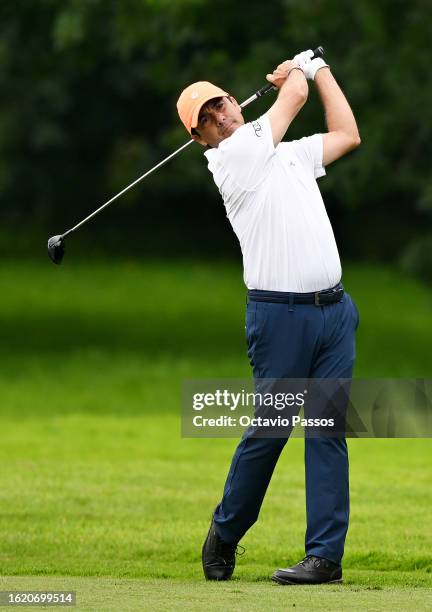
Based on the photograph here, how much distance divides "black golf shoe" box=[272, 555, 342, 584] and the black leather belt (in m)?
1.08

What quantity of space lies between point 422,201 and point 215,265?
23.9m

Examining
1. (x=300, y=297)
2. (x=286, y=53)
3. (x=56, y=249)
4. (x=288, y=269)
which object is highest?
(x=286, y=53)

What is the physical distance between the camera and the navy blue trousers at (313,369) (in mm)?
6512

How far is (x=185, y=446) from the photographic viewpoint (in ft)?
43.6

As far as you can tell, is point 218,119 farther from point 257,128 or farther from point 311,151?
point 311,151

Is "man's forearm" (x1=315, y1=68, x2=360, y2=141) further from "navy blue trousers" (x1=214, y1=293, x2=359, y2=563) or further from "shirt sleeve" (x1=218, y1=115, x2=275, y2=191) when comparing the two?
"navy blue trousers" (x1=214, y1=293, x2=359, y2=563)

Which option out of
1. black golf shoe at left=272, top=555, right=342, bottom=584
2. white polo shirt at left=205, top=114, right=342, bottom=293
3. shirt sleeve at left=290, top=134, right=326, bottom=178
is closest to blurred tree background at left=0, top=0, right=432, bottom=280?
shirt sleeve at left=290, top=134, right=326, bottom=178

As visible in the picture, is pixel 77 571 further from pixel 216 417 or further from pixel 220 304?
pixel 220 304

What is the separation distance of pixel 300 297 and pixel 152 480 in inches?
175

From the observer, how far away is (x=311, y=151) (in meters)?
6.62

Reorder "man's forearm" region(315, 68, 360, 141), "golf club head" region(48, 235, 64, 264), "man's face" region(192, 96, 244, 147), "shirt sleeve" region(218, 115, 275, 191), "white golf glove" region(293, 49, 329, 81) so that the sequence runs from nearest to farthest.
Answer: "shirt sleeve" region(218, 115, 275, 191) < "man's face" region(192, 96, 244, 147) < "man's forearm" region(315, 68, 360, 141) < "white golf glove" region(293, 49, 329, 81) < "golf club head" region(48, 235, 64, 264)

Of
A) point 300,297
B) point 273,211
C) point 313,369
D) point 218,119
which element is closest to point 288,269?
point 300,297

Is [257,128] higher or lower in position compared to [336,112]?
lower

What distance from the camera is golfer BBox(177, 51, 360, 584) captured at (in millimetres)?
6480
